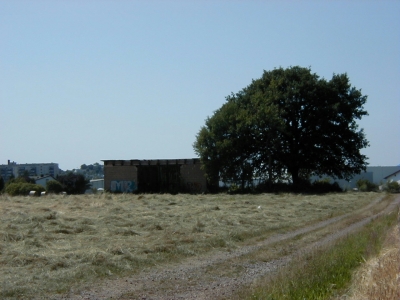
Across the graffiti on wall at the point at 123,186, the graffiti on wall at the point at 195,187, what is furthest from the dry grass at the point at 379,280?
the graffiti on wall at the point at 123,186

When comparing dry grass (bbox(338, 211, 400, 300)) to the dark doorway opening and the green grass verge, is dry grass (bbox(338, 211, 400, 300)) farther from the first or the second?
the dark doorway opening

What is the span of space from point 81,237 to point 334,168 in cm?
3702

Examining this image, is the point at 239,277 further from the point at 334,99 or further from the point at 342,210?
the point at 334,99

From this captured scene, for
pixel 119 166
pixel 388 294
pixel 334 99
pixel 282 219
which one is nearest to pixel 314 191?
pixel 334 99

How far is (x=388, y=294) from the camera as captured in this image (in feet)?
23.7

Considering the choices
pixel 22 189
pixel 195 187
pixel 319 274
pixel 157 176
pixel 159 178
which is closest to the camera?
pixel 319 274

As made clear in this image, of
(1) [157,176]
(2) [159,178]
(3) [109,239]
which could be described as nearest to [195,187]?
(2) [159,178]

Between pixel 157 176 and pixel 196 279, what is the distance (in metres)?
43.3

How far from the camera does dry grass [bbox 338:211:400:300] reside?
7344 mm

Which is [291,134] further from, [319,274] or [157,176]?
[319,274]

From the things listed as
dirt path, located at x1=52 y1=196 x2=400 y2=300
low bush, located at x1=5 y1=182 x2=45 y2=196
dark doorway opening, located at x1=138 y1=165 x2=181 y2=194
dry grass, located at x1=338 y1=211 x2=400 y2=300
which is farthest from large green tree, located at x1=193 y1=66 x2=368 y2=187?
dry grass, located at x1=338 y1=211 x2=400 y2=300

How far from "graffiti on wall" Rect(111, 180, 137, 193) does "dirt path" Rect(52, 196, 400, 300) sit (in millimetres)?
39400

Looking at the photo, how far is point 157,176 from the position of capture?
53.8 m

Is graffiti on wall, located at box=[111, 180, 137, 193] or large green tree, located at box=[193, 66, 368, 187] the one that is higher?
large green tree, located at box=[193, 66, 368, 187]
